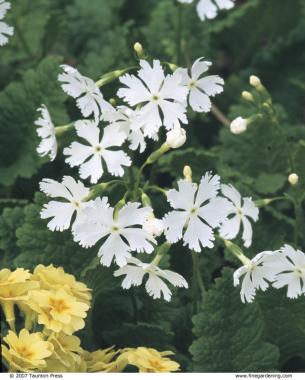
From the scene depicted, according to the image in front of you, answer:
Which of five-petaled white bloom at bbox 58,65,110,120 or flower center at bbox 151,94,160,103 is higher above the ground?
five-petaled white bloom at bbox 58,65,110,120

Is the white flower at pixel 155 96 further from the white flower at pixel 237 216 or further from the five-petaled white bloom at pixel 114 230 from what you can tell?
the white flower at pixel 237 216

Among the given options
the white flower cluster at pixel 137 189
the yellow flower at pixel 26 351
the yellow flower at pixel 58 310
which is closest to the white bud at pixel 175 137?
the white flower cluster at pixel 137 189

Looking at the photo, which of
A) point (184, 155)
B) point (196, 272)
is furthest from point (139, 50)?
point (184, 155)

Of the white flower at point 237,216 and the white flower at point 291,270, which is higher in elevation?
the white flower at point 237,216

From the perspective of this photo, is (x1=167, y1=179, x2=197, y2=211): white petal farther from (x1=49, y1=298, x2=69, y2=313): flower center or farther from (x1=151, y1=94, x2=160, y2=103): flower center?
(x1=49, y1=298, x2=69, y2=313): flower center

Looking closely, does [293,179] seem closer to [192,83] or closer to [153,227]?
[192,83]

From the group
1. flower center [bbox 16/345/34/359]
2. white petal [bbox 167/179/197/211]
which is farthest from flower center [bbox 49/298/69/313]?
white petal [bbox 167/179/197/211]
